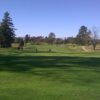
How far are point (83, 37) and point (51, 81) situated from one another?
12875 centimetres

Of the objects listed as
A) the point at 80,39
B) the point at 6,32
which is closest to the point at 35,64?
the point at 6,32

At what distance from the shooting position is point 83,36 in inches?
5827

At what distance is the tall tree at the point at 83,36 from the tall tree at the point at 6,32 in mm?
45118

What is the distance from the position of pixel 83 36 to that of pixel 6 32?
6098 centimetres

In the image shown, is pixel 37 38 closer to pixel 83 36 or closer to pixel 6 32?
pixel 83 36

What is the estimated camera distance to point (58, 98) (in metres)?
12.4

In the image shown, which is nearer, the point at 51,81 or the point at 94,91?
the point at 94,91

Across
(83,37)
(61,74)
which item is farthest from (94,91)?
(83,37)

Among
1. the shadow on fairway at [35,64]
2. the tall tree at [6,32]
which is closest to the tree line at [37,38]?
the tall tree at [6,32]

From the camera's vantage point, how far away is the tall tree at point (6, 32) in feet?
299

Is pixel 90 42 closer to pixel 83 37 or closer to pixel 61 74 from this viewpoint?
pixel 83 37

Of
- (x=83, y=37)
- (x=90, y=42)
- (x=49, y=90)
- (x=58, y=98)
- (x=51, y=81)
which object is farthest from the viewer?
(x=83, y=37)

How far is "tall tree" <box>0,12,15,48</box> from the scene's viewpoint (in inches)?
3584

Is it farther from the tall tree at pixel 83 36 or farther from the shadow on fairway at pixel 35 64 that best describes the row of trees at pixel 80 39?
the shadow on fairway at pixel 35 64
